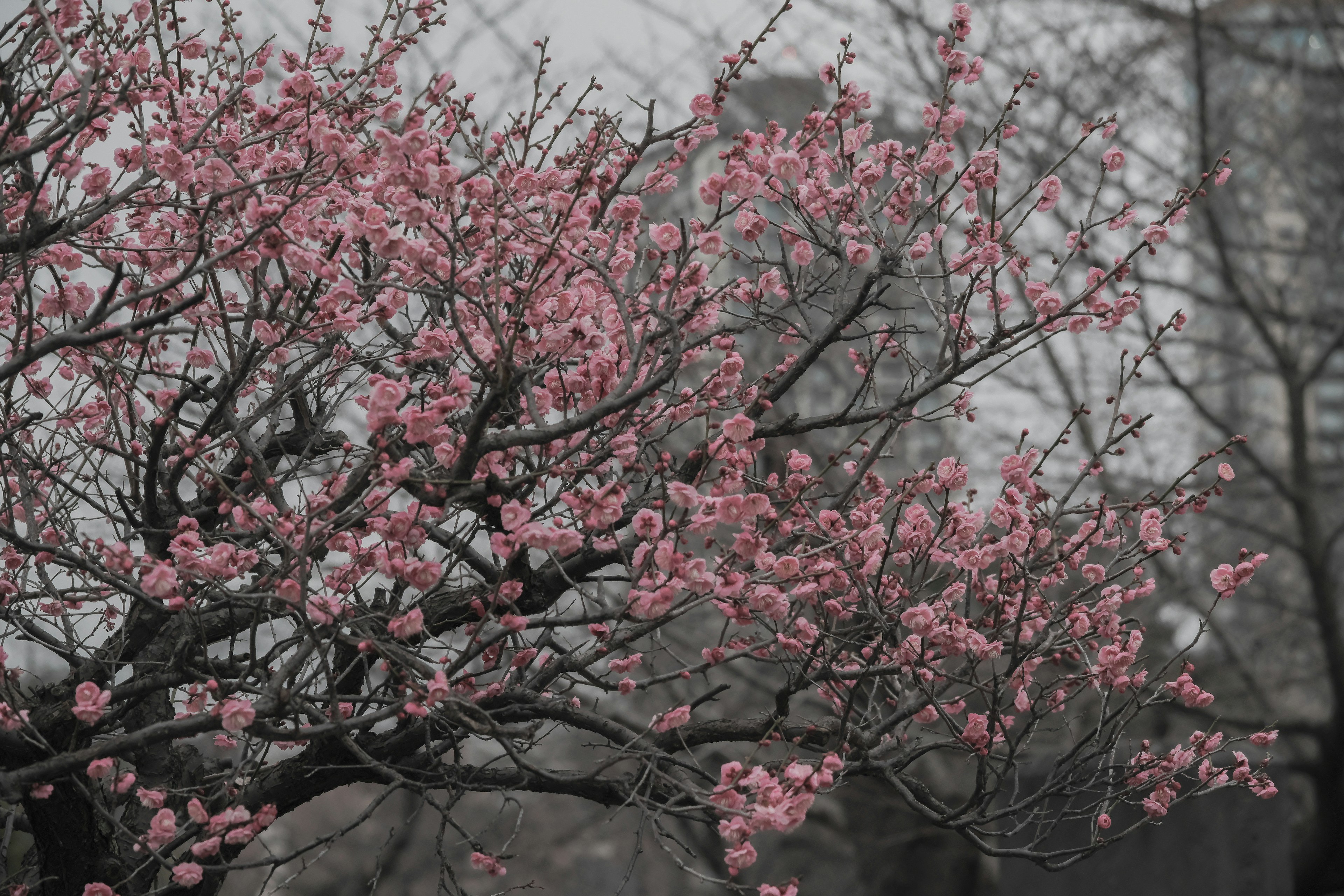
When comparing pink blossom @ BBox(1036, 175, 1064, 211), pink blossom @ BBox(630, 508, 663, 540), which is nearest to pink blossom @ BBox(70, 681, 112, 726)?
pink blossom @ BBox(630, 508, 663, 540)

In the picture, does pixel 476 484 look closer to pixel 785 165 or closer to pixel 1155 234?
pixel 785 165

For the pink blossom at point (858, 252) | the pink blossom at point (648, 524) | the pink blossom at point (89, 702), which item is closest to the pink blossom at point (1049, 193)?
the pink blossom at point (858, 252)

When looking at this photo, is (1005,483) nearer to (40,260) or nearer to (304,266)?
(304,266)

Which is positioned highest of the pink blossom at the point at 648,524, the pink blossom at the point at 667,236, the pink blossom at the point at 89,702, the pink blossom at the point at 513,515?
the pink blossom at the point at 667,236

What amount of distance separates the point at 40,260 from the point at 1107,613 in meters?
4.39

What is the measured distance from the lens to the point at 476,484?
11.7ft

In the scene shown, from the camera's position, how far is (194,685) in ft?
13.7

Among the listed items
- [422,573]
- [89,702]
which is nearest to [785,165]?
[422,573]

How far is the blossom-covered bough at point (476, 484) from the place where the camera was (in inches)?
141

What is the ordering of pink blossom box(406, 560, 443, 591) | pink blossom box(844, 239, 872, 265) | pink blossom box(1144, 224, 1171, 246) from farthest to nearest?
pink blossom box(844, 239, 872, 265), pink blossom box(1144, 224, 1171, 246), pink blossom box(406, 560, 443, 591)

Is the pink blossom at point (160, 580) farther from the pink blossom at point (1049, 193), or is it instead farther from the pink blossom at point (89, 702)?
the pink blossom at point (1049, 193)

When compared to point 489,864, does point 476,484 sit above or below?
above

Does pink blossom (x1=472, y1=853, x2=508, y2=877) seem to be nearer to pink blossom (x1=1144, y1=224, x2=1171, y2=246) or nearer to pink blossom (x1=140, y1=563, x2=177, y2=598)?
pink blossom (x1=140, y1=563, x2=177, y2=598)

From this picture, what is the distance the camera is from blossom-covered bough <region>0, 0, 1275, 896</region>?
141 inches
